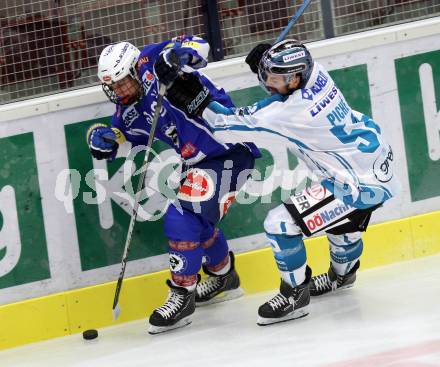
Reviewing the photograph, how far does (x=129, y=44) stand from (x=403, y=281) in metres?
1.70

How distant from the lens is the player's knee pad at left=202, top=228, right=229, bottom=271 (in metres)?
5.12

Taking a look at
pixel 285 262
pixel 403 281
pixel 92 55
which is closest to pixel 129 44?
pixel 92 55

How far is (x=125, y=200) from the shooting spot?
17.1ft

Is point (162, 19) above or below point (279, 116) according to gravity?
above

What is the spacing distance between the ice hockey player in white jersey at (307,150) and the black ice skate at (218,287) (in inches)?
20.7

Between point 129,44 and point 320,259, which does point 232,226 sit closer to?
point 320,259

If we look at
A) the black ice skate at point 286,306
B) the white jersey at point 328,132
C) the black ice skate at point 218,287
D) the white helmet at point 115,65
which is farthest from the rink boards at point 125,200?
the white jersey at point 328,132

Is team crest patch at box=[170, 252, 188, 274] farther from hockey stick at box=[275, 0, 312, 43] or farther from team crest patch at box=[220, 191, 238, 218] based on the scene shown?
hockey stick at box=[275, 0, 312, 43]

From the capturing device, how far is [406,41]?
5.44m

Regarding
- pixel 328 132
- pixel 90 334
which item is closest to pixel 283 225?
pixel 328 132

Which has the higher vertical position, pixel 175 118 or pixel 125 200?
pixel 175 118

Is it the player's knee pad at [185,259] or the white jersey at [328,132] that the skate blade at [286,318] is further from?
the white jersey at [328,132]

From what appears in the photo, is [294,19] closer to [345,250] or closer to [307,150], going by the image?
[307,150]

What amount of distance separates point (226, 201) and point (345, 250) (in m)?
0.60
